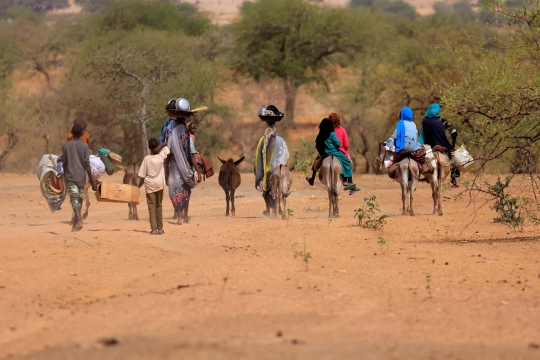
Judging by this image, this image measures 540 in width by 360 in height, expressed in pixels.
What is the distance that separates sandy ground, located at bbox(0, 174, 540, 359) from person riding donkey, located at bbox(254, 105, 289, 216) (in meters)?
1.07

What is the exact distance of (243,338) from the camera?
23.8 feet

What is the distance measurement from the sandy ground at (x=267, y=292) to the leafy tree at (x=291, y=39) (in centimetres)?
2950

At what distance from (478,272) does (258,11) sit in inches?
1413

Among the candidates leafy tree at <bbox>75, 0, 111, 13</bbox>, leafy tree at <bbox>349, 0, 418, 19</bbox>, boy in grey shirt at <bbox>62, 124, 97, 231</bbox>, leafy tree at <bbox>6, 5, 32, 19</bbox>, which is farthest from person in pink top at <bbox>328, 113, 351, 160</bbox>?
leafy tree at <bbox>75, 0, 111, 13</bbox>

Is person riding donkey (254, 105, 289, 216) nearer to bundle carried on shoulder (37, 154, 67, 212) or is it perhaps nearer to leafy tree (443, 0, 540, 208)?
bundle carried on shoulder (37, 154, 67, 212)

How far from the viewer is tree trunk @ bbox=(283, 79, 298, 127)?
41875mm

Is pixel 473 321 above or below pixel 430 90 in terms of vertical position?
below

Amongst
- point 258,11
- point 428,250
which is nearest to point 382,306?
point 428,250

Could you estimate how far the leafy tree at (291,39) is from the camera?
144ft

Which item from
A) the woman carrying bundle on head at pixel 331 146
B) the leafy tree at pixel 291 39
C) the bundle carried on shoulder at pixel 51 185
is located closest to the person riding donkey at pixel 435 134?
the woman carrying bundle on head at pixel 331 146

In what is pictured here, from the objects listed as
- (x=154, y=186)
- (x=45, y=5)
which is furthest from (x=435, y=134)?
(x=45, y=5)

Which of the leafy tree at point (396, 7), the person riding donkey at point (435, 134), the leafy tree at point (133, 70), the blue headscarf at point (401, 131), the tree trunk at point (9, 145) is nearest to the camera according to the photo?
the blue headscarf at point (401, 131)

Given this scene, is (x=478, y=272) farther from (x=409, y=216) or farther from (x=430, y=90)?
(x=430, y=90)

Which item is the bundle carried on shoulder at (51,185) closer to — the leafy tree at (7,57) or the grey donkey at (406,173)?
the grey donkey at (406,173)
